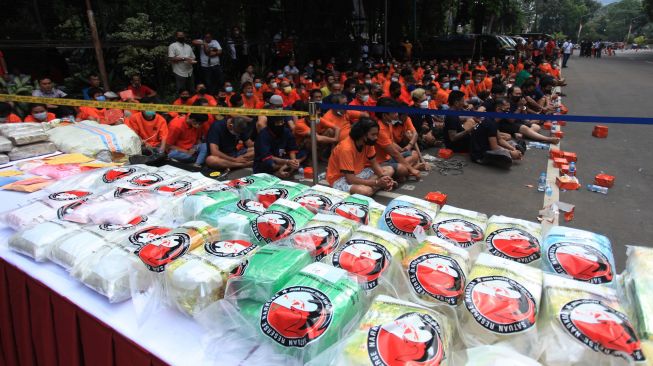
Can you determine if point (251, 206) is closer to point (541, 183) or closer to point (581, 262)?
point (581, 262)

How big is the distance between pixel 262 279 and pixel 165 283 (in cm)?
43

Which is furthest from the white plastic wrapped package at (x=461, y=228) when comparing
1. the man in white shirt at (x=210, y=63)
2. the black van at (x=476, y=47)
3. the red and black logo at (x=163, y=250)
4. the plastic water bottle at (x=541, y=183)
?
the black van at (x=476, y=47)

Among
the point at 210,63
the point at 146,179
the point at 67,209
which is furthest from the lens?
the point at 210,63

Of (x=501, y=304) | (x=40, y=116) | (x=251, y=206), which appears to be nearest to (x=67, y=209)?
(x=251, y=206)

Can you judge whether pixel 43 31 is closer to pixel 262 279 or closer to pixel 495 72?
pixel 262 279

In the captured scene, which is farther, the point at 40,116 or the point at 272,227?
the point at 40,116

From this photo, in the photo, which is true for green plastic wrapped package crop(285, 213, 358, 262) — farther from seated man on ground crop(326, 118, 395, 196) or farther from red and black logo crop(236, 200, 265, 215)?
seated man on ground crop(326, 118, 395, 196)

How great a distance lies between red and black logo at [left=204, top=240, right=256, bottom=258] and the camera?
5.10 feet

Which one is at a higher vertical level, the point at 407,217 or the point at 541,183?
the point at 407,217

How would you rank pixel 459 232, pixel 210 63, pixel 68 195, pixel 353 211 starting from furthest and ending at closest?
pixel 210 63 < pixel 68 195 < pixel 353 211 < pixel 459 232

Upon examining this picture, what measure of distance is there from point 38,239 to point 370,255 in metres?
1.54

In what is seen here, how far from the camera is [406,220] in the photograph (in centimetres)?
175

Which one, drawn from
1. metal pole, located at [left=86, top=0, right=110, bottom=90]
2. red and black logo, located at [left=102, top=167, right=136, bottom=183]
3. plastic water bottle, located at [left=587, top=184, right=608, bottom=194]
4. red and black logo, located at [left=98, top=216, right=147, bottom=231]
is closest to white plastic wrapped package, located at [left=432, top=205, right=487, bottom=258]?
red and black logo, located at [left=98, top=216, right=147, bottom=231]

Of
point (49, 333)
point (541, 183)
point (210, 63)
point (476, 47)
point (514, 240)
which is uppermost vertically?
point (476, 47)
